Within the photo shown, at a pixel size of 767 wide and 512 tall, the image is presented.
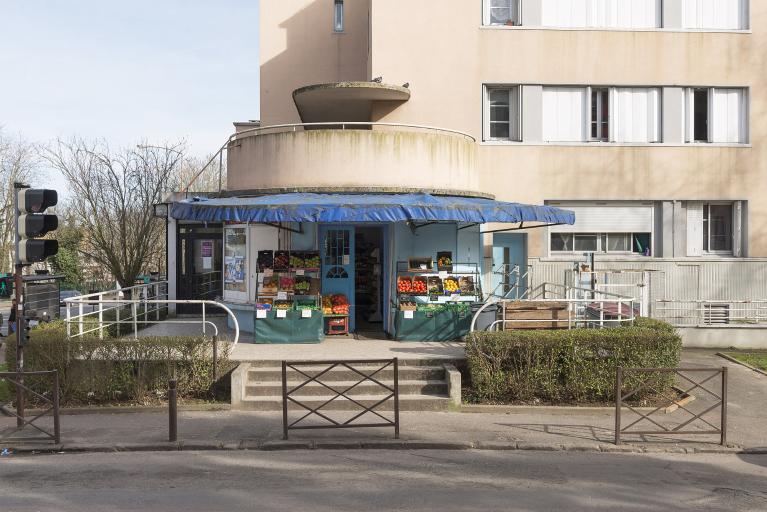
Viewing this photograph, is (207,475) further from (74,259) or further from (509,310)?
(74,259)

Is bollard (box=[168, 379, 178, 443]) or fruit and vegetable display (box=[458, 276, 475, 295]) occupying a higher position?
fruit and vegetable display (box=[458, 276, 475, 295])

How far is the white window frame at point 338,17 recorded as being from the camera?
20734 mm

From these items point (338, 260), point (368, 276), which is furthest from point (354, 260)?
point (368, 276)

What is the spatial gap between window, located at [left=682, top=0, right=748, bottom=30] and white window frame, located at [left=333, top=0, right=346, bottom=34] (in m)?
9.60

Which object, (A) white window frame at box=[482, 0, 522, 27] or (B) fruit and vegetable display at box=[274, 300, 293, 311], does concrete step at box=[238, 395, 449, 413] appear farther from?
(A) white window frame at box=[482, 0, 522, 27]

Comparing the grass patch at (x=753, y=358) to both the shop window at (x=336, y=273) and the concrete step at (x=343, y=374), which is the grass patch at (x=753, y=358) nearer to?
the concrete step at (x=343, y=374)

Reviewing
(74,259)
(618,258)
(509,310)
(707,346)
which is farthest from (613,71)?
(74,259)

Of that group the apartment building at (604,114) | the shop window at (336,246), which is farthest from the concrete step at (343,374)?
the apartment building at (604,114)

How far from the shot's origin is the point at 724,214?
18.5 meters

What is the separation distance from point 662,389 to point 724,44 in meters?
11.2

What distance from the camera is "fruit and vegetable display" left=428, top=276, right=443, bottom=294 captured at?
14.4 metres

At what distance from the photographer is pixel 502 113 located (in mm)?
18047

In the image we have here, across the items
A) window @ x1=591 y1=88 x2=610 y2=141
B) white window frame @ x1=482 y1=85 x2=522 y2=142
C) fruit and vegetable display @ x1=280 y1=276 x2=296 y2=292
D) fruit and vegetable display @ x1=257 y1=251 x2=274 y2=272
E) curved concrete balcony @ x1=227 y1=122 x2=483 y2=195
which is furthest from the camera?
window @ x1=591 y1=88 x2=610 y2=141

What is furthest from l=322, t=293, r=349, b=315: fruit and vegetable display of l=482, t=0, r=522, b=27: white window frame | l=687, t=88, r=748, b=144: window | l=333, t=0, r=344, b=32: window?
l=687, t=88, r=748, b=144: window
